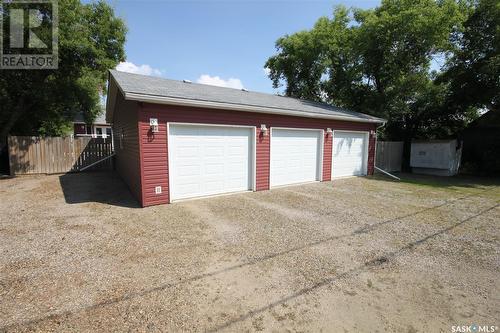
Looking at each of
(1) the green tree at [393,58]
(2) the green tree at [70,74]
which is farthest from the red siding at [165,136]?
(1) the green tree at [393,58]

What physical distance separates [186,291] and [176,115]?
4547 millimetres

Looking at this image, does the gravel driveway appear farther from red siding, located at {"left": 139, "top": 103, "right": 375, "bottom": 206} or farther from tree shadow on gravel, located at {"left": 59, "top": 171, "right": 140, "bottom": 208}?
red siding, located at {"left": 139, "top": 103, "right": 375, "bottom": 206}

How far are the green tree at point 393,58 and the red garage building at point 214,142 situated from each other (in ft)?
19.6

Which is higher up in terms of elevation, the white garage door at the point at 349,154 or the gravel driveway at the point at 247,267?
the white garage door at the point at 349,154

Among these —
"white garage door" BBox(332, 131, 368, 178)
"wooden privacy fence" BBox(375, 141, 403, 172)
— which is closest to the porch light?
"white garage door" BBox(332, 131, 368, 178)

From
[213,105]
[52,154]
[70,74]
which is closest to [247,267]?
[213,105]

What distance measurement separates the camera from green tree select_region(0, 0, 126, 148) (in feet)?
31.4

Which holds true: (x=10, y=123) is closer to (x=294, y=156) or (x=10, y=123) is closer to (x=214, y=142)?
(x=214, y=142)

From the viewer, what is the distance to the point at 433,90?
1319 centimetres

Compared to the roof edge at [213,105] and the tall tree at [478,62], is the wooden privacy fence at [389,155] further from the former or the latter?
the roof edge at [213,105]

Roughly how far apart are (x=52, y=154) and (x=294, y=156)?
10447 mm

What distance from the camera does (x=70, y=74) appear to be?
10.6 metres

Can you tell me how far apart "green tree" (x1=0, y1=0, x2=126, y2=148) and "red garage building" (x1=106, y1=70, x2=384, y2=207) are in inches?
89.7

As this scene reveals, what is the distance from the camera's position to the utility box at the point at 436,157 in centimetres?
1189
